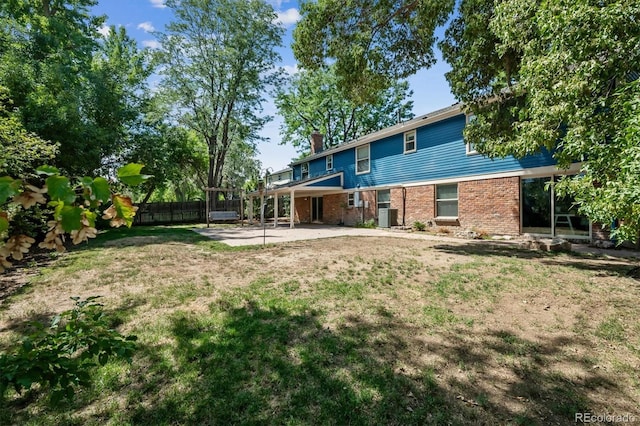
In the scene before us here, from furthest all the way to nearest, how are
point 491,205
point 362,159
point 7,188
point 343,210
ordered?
point 343,210, point 362,159, point 491,205, point 7,188

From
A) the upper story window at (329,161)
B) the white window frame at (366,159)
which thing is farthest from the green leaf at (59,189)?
the upper story window at (329,161)

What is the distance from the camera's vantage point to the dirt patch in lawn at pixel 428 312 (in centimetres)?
279

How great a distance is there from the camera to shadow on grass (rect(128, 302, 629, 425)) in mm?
2557

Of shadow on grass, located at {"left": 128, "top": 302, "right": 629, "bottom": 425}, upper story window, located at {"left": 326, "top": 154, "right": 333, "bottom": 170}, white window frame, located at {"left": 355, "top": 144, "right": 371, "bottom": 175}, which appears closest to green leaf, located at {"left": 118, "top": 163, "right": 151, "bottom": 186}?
shadow on grass, located at {"left": 128, "top": 302, "right": 629, "bottom": 425}

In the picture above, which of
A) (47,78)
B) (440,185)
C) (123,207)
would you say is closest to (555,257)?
(440,185)

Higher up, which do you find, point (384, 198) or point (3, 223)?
point (384, 198)

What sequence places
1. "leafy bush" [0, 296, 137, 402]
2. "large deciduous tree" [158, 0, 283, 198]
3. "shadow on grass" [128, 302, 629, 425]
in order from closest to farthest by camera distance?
"leafy bush" [0, 296, 137, 402] < "shadow on grass" [128, 302, 629, 425] < "large deciduous tree" [158, 0, 283, 198]

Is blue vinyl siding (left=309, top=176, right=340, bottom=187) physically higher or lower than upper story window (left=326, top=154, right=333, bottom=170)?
lower

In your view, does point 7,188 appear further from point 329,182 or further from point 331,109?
point 331,109

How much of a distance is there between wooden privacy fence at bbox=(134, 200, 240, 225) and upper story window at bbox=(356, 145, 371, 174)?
44.1 feet

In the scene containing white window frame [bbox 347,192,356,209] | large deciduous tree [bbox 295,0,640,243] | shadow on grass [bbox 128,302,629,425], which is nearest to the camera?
shadow on grass [bbox 128,302,629,425]

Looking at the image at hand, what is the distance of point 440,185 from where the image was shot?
14477 millimetres

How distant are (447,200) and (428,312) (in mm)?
10806

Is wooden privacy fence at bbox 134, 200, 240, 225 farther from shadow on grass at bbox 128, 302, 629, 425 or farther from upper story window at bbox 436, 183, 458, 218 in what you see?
shadow on grass at bbox 128, 302, 629, 425
